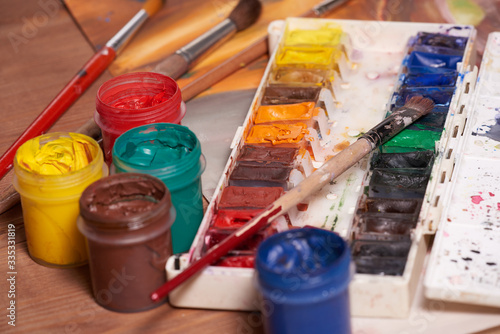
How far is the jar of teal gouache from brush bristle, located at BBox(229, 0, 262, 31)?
3.56 ft

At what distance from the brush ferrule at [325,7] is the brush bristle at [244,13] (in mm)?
227

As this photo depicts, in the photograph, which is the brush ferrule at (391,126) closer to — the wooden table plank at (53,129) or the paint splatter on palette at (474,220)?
the paint splatter on palette at (474,220)

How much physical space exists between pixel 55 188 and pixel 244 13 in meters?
1.37

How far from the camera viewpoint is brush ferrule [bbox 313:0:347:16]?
2.76 meters

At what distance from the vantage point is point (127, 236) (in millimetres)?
1505

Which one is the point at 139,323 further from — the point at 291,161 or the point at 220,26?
the point at 220,26

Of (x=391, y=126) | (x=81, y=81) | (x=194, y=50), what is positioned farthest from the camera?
(x=194, y=50)

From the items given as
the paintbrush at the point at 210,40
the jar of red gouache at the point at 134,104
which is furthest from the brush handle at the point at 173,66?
the jar of red gouache at the point at 134,104

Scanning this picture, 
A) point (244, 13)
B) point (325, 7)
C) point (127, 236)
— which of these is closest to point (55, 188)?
point (127, 236)

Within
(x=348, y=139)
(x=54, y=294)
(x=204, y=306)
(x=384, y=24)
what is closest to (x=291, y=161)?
(x=348, y=139)

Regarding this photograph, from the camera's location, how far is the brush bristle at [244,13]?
2768 mm

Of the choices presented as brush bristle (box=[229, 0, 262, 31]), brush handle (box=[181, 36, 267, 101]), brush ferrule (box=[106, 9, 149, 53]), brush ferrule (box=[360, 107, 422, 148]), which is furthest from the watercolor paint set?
brush ferrule (box=[106, 9, 149, 53])

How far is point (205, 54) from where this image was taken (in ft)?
8.75

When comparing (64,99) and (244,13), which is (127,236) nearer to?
(64,99)
